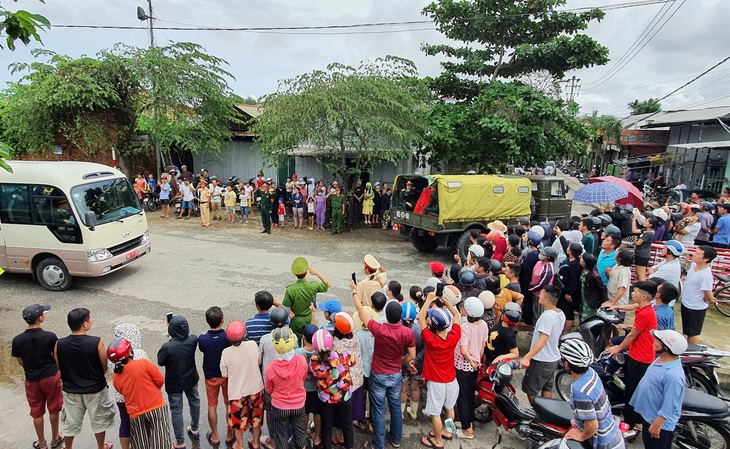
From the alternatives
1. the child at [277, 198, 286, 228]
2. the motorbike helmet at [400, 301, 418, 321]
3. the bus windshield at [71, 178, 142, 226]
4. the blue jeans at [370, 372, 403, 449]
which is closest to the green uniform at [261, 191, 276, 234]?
the child at [277, 198, 286, 228]

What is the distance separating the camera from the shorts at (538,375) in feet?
14.6

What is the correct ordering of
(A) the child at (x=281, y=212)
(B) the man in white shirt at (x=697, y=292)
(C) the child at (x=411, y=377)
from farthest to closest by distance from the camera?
(A) the child at (x=281, y=212), (B) the man in white shirt at (x=697, y=292), (C) the child at (x=411, y=377)

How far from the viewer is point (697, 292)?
5.40 metres

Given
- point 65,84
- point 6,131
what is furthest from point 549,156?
point 6,131

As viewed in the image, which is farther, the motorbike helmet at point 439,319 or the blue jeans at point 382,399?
the blue jeans at point 382,399

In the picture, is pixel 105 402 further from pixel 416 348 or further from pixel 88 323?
pixel 416 348

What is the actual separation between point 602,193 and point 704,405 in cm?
680

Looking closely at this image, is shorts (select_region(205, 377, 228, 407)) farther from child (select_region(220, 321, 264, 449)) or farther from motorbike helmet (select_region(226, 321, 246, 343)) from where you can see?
motorbike helmet (select_region(226, 321, 246, 343))

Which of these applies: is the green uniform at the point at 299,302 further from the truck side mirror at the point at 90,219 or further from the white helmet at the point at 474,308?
the truck side mirror at the point at 90,219

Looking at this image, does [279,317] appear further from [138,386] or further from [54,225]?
[54,225]

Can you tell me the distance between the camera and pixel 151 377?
3.65 metres

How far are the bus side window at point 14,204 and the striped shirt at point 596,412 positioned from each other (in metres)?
9.10

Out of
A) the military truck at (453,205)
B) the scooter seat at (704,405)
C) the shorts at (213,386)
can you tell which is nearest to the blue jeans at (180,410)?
the shorts at (213,386)

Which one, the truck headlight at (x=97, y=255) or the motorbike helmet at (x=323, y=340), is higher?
the motorbike helmet at (x=323, y=340)
